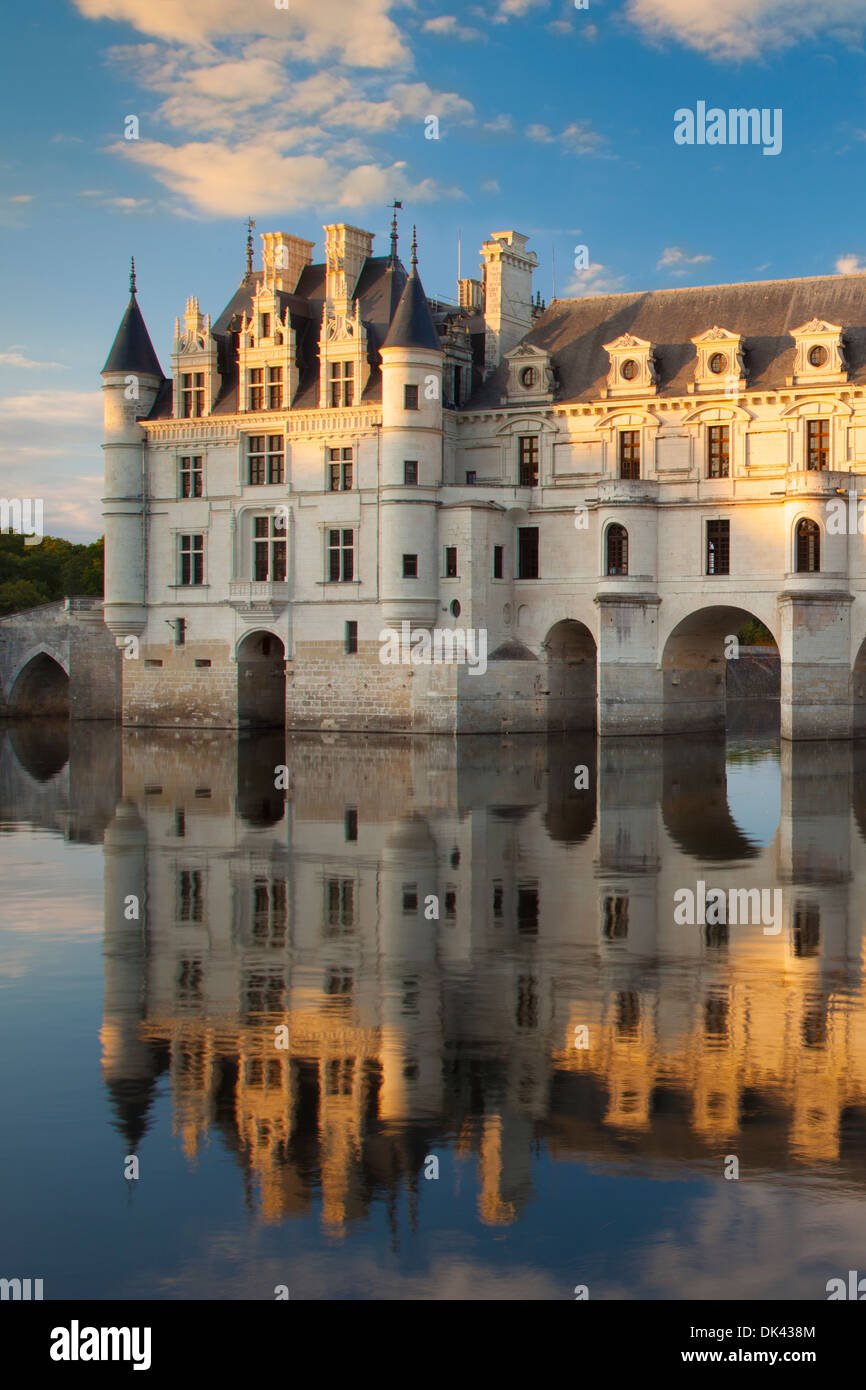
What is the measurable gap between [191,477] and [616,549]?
1719 centimetres

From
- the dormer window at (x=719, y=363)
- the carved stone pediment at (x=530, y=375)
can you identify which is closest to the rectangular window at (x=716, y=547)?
the dormer window at (x=719, y=363)

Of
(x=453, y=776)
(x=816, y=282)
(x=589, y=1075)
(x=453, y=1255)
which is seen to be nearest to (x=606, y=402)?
(x=816, y=282)

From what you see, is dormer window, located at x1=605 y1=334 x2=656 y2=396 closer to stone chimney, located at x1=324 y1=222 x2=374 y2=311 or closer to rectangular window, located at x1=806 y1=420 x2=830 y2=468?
rectangular window, located at x1=806 y1=420 x2=830 y2=468

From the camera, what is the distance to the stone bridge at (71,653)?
6719 centimetres

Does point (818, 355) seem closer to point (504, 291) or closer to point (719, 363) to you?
point (719, 363)

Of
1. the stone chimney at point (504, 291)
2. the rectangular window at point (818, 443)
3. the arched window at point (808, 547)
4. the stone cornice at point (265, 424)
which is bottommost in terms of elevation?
the arched window at point (808, 547)

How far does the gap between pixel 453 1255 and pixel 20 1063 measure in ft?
16.8

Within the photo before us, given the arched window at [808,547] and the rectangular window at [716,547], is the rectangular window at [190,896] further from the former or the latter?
the rectangular window at [716,547]

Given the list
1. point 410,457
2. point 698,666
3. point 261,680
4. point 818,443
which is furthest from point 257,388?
point 818,443

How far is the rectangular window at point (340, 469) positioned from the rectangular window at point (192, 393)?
6.39m

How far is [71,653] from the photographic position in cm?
6744

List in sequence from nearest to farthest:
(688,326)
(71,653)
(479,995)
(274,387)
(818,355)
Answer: (479,995) < (818,355) < (688,326) < (274,387) < (71,653)
